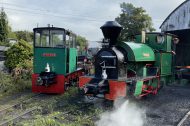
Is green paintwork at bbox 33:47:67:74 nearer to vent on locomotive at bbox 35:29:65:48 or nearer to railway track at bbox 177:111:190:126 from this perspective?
vent on locomotive at bbox 35:29:65:48

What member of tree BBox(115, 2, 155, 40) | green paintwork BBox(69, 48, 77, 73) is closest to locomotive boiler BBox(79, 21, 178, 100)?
green paintwork BBox(69, 48, 77, 73)

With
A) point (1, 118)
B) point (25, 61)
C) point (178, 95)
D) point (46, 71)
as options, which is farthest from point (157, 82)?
point (25, 61)

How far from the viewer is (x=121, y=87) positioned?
7.92 meters

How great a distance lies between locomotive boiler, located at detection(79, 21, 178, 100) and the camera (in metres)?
7.99

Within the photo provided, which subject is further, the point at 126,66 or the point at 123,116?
the point at 126,66

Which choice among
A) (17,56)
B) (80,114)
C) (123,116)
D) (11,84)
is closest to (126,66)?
(123,116)

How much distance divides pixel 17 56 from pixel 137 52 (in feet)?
25.1

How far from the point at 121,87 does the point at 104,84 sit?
19.8 inches

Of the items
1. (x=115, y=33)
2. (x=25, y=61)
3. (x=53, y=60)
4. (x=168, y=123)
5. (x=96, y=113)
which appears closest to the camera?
(x=168, y=123)

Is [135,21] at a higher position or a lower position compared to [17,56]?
higher

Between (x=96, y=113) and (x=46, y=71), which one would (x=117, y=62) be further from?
(x=46, y=71)

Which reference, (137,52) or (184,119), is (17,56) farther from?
(184,119)

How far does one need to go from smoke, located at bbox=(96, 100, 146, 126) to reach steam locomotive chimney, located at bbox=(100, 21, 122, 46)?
197 cm

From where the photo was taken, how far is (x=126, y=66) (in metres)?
9.11
